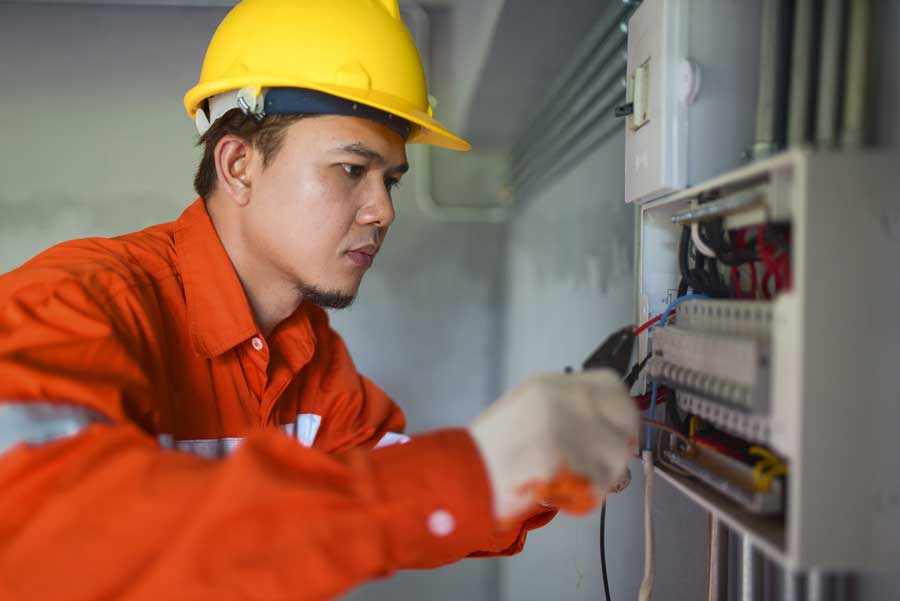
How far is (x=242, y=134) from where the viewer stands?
1221 mm

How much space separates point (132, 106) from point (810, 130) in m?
2.18

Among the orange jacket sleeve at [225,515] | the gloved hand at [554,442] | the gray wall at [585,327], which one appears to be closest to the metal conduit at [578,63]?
the gray wall at [585,327]

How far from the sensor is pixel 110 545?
54 centimetres

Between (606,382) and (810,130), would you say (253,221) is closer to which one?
(606,382)

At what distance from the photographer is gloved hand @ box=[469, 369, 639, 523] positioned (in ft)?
1.88

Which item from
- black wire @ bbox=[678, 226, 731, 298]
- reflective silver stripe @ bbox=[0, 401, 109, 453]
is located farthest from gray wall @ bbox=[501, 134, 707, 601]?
reflective silver stripe @ bbox=[0, 401, 109, 453]

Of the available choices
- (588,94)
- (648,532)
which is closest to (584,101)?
(588,94)

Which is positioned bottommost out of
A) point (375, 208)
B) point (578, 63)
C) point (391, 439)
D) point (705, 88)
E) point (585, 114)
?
point (391, 439)

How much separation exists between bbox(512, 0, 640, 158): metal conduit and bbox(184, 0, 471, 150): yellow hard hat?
0.39 m

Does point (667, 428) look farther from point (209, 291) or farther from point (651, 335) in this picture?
point (209, 291)

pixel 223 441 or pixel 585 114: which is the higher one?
pixel 585 114

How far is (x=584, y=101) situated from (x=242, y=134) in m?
0.75

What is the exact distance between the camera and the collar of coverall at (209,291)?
108cm

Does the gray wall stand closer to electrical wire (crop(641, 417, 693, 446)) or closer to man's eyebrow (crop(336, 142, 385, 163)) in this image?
electrical wire (crop(641, 417, 693, 446))
